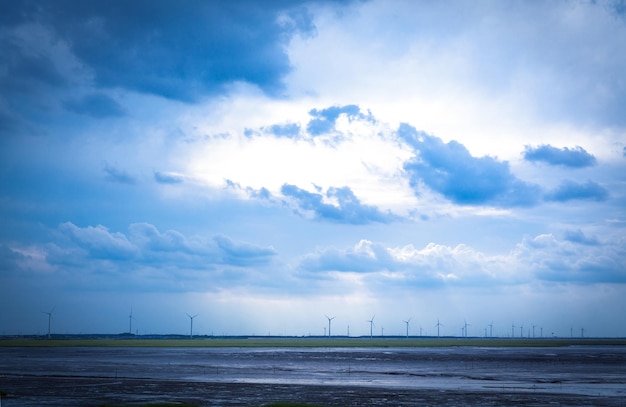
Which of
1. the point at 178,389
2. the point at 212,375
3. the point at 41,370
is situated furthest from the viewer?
the point at 41,370

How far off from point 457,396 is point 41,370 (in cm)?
5761

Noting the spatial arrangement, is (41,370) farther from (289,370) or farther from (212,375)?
(289,370)

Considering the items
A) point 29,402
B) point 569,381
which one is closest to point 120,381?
point 29,402

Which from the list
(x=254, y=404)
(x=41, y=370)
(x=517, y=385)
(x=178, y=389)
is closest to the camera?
(x=254, y=404)

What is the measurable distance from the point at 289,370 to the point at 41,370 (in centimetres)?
3275

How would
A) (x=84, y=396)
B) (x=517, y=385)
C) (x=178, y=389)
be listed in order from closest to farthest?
(x=84, y=396)
(x=178, y=389)
(x=517, y=385)

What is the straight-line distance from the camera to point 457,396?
57.1m

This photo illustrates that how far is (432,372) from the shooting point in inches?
3583

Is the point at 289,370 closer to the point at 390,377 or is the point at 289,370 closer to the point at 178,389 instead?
the point at 390,377

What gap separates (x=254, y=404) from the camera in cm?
5066

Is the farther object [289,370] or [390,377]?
[289,370]

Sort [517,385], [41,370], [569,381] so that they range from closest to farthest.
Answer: [517,385] < [569,381] < [41,370]

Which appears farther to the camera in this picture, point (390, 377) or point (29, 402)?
point (390, 377)

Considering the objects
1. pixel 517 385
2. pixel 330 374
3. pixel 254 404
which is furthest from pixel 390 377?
pixel 254 404
